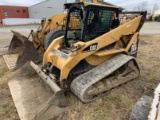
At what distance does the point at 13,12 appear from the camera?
148ft

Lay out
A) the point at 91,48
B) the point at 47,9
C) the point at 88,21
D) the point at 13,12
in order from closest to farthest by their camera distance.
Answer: the point at 91,48 → the point at 88,21 → the point at 47,9 → the point at 13,12

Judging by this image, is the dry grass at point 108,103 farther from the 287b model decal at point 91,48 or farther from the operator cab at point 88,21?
the operator cab at point 88,21

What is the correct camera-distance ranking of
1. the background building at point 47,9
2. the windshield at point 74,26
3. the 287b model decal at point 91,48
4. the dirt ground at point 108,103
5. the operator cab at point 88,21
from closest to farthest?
the dirt ground at point 108,103, the 287b model decal at point 91,48, the operator cab at point 88,21, the windshield at point 74,26, the background building at point 47,9

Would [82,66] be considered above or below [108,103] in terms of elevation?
above

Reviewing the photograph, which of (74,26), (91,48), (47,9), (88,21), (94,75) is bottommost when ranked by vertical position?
(94,75)

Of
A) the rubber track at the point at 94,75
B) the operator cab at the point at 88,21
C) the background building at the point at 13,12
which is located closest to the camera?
the rubber track at the point at 94,75

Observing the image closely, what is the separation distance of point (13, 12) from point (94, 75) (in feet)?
155

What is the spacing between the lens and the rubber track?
10.0 feet

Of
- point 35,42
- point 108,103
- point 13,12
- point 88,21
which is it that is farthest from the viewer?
point 13,12

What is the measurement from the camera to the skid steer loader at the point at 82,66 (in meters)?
2.98

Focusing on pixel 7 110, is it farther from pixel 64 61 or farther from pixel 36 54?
pixel 36 54

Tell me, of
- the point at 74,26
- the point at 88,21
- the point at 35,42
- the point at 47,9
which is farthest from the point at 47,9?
the point at 88,21

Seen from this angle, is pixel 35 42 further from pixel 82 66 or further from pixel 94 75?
pixel 94 75

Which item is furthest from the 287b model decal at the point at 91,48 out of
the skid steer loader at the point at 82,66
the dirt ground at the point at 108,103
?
the dirt ground at the point at 108,103
